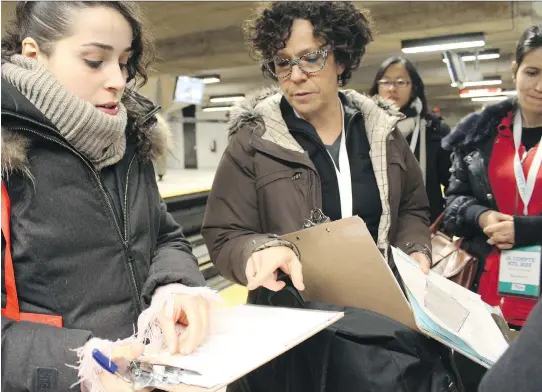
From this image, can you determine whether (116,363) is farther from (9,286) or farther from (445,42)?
(445,42)

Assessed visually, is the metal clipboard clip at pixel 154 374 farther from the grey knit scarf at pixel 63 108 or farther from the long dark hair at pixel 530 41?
the long dark hair at pixel 530 41

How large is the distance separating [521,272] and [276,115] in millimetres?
1058

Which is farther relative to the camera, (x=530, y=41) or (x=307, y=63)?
(x=530, y=41)

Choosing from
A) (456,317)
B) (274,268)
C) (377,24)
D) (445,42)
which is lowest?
(456,317)

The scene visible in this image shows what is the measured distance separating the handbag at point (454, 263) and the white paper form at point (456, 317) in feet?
2.02

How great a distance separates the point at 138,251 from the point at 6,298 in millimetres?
271

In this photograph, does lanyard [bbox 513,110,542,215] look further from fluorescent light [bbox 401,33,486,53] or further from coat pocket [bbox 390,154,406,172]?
fluorescent light [bbox 401,33,486,53]

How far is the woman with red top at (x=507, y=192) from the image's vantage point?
1732 millimetres

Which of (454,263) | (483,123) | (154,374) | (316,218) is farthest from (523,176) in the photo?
(154,374)

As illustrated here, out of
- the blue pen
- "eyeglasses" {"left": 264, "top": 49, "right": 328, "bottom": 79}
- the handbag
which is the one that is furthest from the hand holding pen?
the handbag

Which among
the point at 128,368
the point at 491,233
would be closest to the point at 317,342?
the point at 128,368

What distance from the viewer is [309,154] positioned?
1.45m

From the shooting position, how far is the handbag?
1.86 metres

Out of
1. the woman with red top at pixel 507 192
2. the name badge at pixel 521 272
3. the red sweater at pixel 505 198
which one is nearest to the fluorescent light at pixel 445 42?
the woman with red top at pixel 507 192
